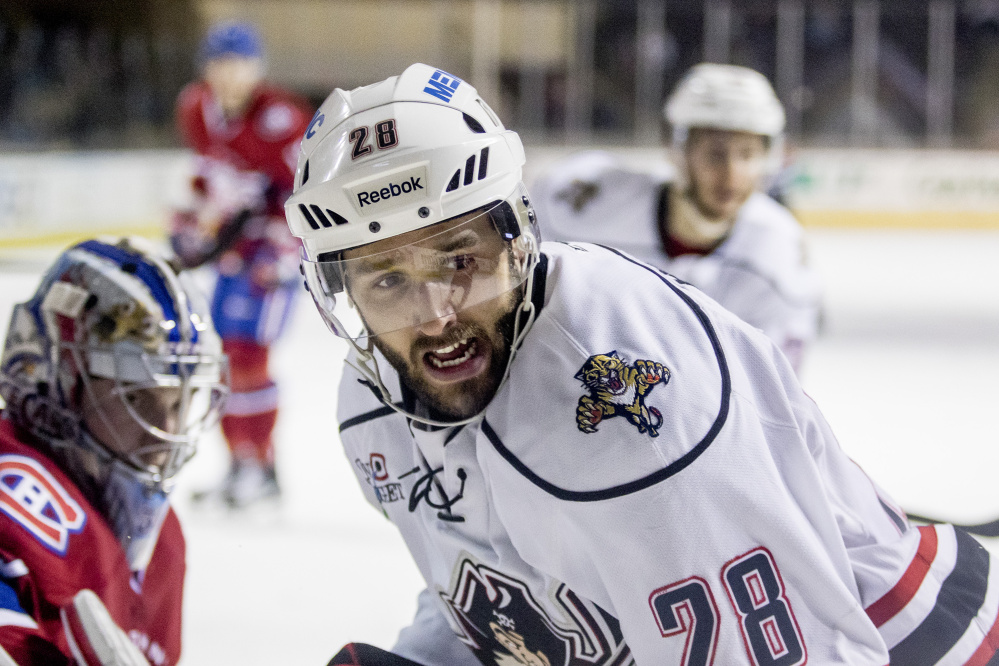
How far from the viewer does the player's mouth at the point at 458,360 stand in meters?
0.94

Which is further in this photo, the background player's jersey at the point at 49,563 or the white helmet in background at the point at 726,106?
Answer: the white helmet in background at the point at 726,106

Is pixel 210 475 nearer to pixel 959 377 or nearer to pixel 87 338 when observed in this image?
pixel 87 338

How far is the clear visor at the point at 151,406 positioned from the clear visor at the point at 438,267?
38cm

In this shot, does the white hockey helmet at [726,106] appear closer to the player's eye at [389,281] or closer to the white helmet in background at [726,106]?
the white helmet in background at [726,106]

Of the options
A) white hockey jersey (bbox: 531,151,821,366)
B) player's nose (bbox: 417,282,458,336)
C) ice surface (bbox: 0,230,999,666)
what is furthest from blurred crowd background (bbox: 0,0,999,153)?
player's nose (bbox: 417,282,458,336)

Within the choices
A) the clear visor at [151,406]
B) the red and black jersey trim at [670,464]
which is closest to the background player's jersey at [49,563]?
the clear visor at [151,406]

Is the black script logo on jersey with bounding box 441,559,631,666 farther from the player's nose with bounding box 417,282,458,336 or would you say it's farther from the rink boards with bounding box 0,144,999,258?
the rink boards with bounding box 0,144,999,258

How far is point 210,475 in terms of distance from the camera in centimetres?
310

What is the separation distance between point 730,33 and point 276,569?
9493 mm

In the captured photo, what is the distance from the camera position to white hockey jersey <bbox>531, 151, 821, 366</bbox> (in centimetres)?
229

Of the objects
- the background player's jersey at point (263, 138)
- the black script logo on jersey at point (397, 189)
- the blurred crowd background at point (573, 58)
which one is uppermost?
the blurred crowd background at point (573, 58)

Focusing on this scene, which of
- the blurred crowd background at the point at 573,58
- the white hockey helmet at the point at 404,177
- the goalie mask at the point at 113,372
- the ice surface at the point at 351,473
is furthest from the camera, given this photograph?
the blurred crowd background at the point at 573,58

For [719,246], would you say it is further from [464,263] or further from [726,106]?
[464,263]

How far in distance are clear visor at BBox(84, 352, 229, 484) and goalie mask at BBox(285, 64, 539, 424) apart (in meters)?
0.37
